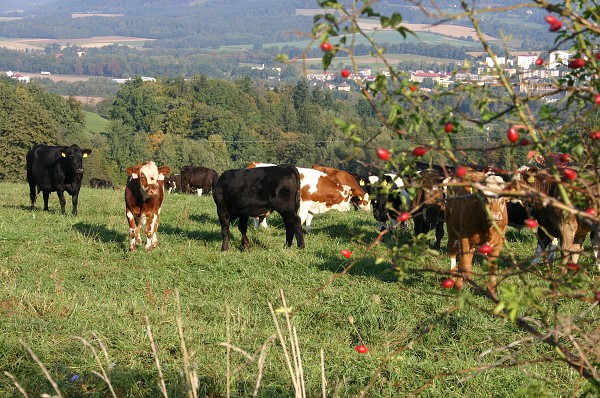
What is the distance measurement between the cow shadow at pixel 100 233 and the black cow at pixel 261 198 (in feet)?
6.95

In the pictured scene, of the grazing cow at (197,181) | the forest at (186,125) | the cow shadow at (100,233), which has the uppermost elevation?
the cow shadow at (100,233)

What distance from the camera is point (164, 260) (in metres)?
12.6

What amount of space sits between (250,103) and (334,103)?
71.1 ft

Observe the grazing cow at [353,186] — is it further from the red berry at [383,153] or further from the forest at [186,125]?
the forest at [186,125]

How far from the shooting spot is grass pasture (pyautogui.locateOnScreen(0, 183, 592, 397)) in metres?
6.87

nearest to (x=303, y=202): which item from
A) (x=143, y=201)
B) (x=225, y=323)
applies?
(x=143, y=201)

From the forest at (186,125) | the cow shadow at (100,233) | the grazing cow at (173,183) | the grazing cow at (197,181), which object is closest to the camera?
the cow shadow at (100,233)

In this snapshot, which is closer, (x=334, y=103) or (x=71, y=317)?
(x=71, y=317)

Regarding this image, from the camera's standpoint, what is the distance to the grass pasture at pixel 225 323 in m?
6.87

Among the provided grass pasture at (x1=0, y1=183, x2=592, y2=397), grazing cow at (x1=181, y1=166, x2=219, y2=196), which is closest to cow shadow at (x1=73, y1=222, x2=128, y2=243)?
grass pasture at (x1=0, y1=183, x2=592, y2=397)

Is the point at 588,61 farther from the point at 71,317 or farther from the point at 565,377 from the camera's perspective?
the point at 71,317

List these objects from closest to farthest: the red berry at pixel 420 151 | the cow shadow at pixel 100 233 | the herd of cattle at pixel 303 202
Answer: the red berry at pixel 420 151 < the herd of cattle at pixel 303 202 < the cow shadow at pixel 100 233

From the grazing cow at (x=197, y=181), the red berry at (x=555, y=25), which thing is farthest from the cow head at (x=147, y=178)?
the grazing cow at (x=197, y=181)

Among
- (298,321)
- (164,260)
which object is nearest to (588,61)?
(298,321)
